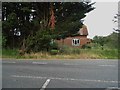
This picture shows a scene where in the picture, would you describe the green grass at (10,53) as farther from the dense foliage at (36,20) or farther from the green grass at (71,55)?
the dense foliage at (36,20)

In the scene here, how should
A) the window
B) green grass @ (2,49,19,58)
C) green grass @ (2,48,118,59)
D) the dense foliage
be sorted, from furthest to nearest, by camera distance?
the window < the dense foliage < green grass @ (2,49,19,58) < green grass @ (2,48,118,59)

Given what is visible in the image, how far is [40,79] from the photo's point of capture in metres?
10.0

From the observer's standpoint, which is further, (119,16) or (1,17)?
(119,16)

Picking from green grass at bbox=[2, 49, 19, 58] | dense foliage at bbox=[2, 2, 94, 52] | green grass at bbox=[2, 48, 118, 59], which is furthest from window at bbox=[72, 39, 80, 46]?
green grass at bbox=[2, 49, 19, 58]

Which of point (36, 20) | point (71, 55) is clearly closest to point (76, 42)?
point (36, 20)

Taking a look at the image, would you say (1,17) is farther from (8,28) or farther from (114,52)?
(114,52)

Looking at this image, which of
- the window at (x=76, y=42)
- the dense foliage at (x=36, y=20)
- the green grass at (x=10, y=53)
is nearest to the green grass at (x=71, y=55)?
the green grass at (x=10, y=53)

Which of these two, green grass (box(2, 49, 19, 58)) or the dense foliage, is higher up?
the dense foliage

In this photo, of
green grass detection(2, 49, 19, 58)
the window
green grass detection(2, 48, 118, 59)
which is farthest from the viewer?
the window

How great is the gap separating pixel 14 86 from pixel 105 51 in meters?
22.3

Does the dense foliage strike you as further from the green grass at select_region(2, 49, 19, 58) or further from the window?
the window

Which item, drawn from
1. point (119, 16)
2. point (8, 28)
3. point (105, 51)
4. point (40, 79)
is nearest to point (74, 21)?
point (105, 51)

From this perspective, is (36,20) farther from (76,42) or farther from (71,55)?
(76,42)

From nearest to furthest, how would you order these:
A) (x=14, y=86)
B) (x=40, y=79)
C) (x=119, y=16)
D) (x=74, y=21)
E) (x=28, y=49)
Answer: (x=14, y=86) → (x=40, y=79) → (x=28, y=49) → (x=74, y=21) → (x=119, y=16)
